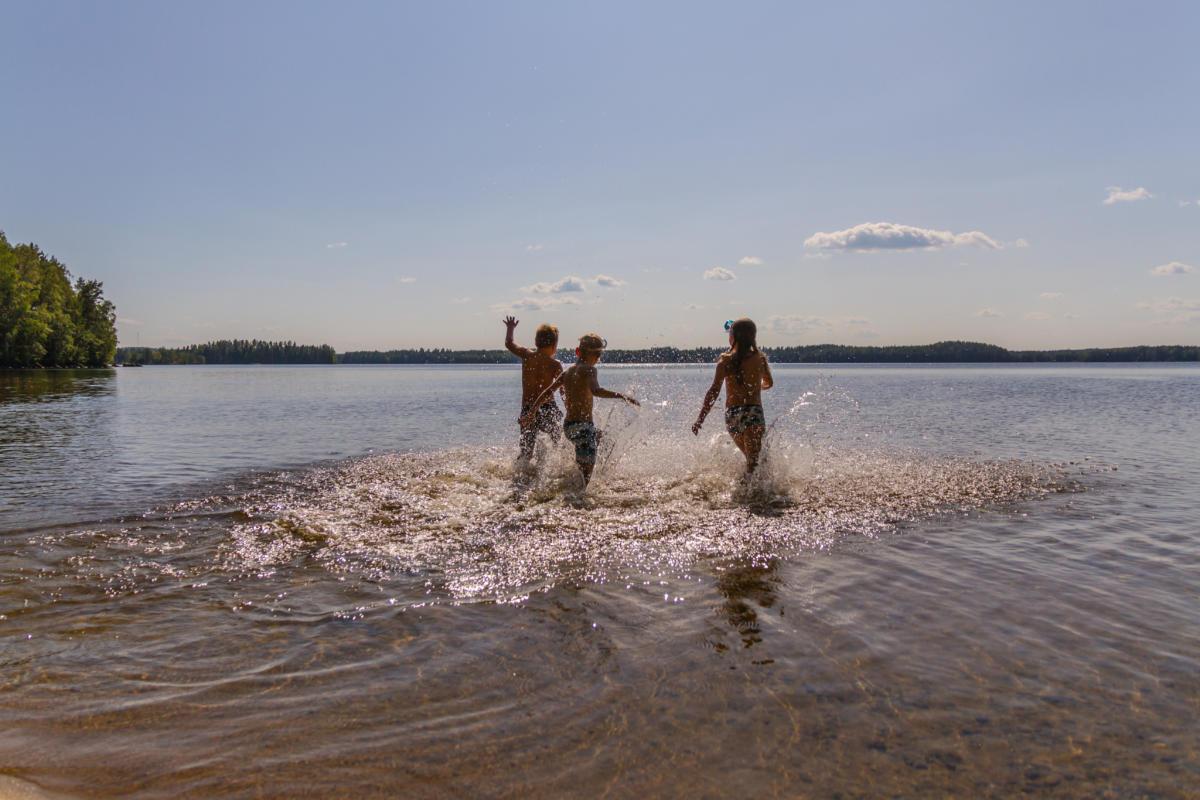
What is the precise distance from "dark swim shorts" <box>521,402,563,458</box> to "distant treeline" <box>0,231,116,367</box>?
73851 mm

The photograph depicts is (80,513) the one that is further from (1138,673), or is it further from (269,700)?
(1138,673)

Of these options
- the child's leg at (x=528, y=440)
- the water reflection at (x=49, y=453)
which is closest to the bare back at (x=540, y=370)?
the child's leg at (x=528, y=440)

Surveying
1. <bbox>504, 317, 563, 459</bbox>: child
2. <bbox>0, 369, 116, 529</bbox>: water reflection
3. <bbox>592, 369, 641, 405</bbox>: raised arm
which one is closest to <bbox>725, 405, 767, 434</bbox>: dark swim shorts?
<bbox>592, 369, 641, 405</bbox>: raised arm

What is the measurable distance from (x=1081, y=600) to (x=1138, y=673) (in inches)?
56.2

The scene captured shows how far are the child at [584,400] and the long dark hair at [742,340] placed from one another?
184 cm

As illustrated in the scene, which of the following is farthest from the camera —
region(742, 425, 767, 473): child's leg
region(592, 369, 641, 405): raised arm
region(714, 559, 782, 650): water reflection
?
region(742, 425, 767, 473): child's leg

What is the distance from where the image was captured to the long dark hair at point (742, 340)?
34.7ft

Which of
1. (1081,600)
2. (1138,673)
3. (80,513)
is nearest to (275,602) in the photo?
(80,513)

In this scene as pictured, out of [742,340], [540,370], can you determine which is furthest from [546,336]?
[742,340]

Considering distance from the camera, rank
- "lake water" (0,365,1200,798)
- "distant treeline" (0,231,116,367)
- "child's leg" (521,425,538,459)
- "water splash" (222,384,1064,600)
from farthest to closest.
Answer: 1. "distant treeline" (0,231,116,367)
2. "child's leg" (521,425,538,459)
3. "water splash" (222,384,1064,600)
4. "lake water" (0,365,1200,798)

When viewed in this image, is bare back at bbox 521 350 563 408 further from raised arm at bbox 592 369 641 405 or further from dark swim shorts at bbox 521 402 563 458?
raised arm at bbox 592 369 641 405

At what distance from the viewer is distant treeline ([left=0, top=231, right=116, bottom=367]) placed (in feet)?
209

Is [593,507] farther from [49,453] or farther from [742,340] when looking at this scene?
[49,453]

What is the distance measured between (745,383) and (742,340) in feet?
2.18
